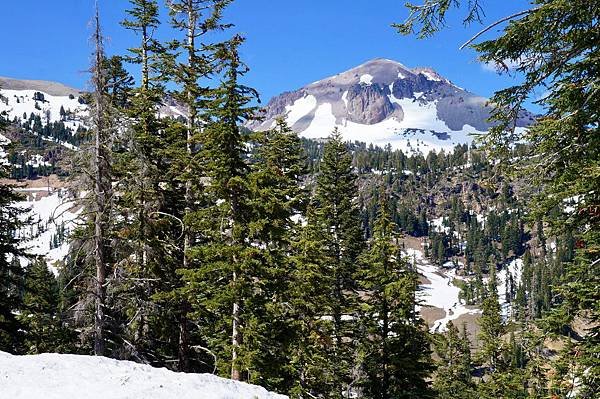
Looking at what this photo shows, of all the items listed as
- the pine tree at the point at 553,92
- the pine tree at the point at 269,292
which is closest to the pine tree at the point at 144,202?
the pine tree at the point at 269,292

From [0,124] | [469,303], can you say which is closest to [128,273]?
[0,124]

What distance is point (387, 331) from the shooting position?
78.5 ft

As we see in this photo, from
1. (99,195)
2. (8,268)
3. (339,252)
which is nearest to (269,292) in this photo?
(99,195)

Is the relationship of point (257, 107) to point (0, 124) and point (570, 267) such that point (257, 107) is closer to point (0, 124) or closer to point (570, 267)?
point (0, 124)

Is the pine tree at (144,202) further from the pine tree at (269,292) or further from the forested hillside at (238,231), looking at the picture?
the pine tree at (269,292)

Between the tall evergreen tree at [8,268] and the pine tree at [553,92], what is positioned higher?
the pine tree at [553,92]

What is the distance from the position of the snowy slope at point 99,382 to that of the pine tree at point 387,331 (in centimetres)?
1451

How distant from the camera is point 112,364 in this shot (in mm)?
10391

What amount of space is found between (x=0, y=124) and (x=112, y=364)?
13.3 m

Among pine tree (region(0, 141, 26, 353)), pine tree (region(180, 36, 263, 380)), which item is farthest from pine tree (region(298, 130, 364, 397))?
pine tree (region(0, 141, 26, 353))

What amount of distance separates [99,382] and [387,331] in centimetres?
1692

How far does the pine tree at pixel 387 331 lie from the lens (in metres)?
23.5

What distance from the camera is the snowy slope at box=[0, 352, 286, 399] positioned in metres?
8.80

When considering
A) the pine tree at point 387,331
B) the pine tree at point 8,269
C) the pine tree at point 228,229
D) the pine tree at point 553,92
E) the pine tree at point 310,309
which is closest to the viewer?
the pine tree at point 553,92
